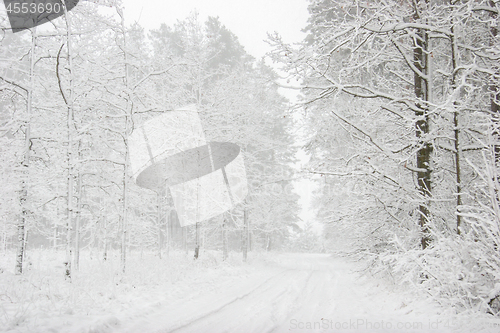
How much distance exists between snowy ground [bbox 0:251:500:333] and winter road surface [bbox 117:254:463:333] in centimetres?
2

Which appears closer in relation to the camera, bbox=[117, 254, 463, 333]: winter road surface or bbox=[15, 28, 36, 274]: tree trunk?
bbox=[117, 254, 463, 333]: winter road surface

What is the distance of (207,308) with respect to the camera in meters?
5.91

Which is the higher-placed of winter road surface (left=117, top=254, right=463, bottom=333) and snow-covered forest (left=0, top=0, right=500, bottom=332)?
snow-covered forest (left=0, top=0, right=500, bottom=332)

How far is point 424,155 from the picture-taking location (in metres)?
5.91

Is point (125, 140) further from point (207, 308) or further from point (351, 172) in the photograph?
point (351, 172)

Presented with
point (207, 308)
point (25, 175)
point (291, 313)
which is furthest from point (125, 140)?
point (291, 313)

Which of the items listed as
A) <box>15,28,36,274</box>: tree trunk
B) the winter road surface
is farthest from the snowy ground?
<box>15,28,36,274</box>: tree trunk

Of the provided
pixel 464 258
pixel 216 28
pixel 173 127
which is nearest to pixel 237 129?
pixel 173 127

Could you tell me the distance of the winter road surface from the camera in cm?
454

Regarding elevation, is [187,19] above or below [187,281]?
above

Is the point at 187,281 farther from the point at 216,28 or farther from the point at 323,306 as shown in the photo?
the point at 216,28

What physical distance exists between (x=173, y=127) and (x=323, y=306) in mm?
11461

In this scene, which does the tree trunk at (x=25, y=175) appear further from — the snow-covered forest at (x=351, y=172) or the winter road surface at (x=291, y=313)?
the winter road surface at (x=291, y=313)

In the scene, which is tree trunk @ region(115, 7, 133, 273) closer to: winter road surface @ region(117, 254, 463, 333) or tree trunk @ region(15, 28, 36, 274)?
tree trunk @ region(15, 28, 36, 274)
